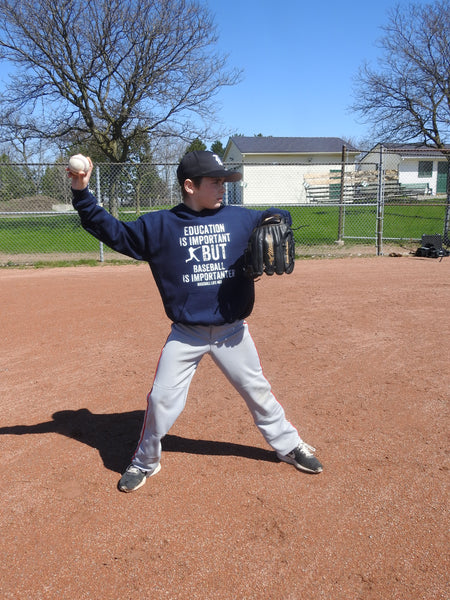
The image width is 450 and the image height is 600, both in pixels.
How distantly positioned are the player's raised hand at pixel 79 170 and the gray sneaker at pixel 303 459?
1937mm

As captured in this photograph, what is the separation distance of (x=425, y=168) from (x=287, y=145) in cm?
1091

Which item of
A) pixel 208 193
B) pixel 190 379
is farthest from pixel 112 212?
pixel 190 379

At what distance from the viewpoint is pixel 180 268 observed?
9.01ft

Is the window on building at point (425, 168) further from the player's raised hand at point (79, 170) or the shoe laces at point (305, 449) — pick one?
the player's raised hand at point (79, 170)

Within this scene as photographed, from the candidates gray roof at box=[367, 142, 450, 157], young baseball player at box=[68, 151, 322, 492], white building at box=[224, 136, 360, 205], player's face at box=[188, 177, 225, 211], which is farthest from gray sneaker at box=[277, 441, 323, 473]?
white building at box=[224, 136, 360, 205]

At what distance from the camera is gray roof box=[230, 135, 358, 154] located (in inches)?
1407

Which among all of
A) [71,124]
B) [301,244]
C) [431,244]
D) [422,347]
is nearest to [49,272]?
[301,244]

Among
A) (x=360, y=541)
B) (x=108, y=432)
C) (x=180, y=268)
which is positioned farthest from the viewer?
(x=108, y=432)

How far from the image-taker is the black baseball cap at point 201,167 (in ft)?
8.82

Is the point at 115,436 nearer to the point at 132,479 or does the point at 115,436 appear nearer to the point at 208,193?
the point at 132,479

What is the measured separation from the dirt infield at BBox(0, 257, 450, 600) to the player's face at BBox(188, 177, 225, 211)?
1588mm

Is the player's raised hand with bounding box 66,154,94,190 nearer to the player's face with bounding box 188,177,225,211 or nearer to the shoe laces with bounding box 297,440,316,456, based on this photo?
the player's face with bounding box 188,177,225,211

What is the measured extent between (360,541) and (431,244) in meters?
10.9

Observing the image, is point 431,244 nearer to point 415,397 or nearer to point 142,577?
point 415,397
